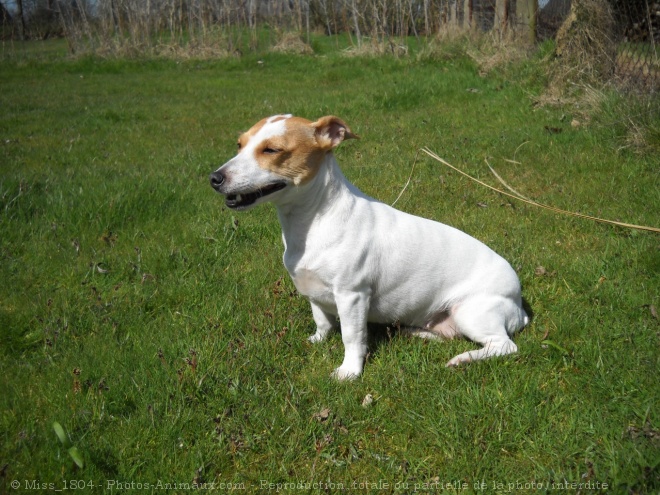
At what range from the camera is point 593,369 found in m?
2.97

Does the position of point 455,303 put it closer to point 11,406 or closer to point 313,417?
point 313,417

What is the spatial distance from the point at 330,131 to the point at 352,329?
113cm

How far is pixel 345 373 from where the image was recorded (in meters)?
3.14

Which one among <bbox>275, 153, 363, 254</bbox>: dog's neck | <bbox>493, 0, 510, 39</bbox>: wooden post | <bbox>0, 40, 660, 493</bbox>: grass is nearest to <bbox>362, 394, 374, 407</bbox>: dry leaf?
<bbox>0, 40, 660, 493</bbox>: grass

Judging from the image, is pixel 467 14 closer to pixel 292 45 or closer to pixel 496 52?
pixel 496 52

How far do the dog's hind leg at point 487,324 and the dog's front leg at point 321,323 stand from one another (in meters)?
0.76

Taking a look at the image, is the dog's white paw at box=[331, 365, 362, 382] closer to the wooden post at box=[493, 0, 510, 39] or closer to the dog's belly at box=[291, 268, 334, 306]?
the dog's belly at box=[291, 268, 334, 306]

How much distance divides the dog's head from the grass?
2.93 ft

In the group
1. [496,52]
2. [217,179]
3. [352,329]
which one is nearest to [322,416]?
[352,329]

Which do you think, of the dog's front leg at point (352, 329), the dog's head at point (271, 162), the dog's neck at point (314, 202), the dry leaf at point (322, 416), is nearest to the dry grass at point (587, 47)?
the dog's neck at point (314, 202)

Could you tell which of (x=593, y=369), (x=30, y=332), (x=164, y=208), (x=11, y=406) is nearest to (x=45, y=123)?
(x=164, y=208)

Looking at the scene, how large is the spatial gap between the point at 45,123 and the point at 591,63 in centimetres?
837

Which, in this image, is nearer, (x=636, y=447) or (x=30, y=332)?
(x=636, y=447)

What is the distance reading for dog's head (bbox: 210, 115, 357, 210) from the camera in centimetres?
290
